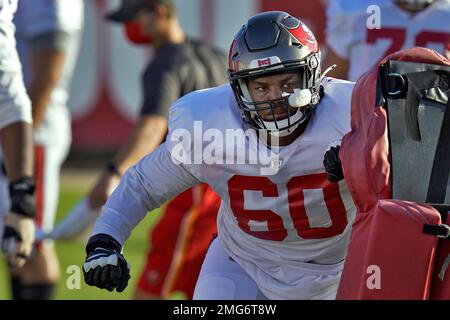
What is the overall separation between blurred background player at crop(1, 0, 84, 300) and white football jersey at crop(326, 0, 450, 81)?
55.9 inches

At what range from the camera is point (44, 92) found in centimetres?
538

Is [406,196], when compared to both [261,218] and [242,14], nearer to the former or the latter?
[261,218]

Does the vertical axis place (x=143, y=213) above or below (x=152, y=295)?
above

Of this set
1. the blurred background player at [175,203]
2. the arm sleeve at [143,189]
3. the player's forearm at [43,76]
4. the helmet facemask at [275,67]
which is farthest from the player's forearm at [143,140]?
the helmet facemask at [275,67]

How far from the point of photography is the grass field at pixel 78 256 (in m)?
5.89

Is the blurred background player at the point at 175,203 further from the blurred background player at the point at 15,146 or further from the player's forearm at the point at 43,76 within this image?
the blurred background player at the point at 15,146

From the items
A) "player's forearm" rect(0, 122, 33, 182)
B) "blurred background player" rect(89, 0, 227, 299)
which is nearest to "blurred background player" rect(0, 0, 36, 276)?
"player's forearm" rect(0, 122, 33, 182)

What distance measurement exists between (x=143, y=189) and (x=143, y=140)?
1.45m

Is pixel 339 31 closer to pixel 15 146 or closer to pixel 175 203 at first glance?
pixel 175 203

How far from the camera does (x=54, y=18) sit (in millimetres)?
5395

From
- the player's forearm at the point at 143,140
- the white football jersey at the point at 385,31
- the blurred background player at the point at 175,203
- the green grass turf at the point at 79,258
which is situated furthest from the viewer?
the green grass turf at the point at 79,258

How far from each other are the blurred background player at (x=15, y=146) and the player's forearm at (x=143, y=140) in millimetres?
702
